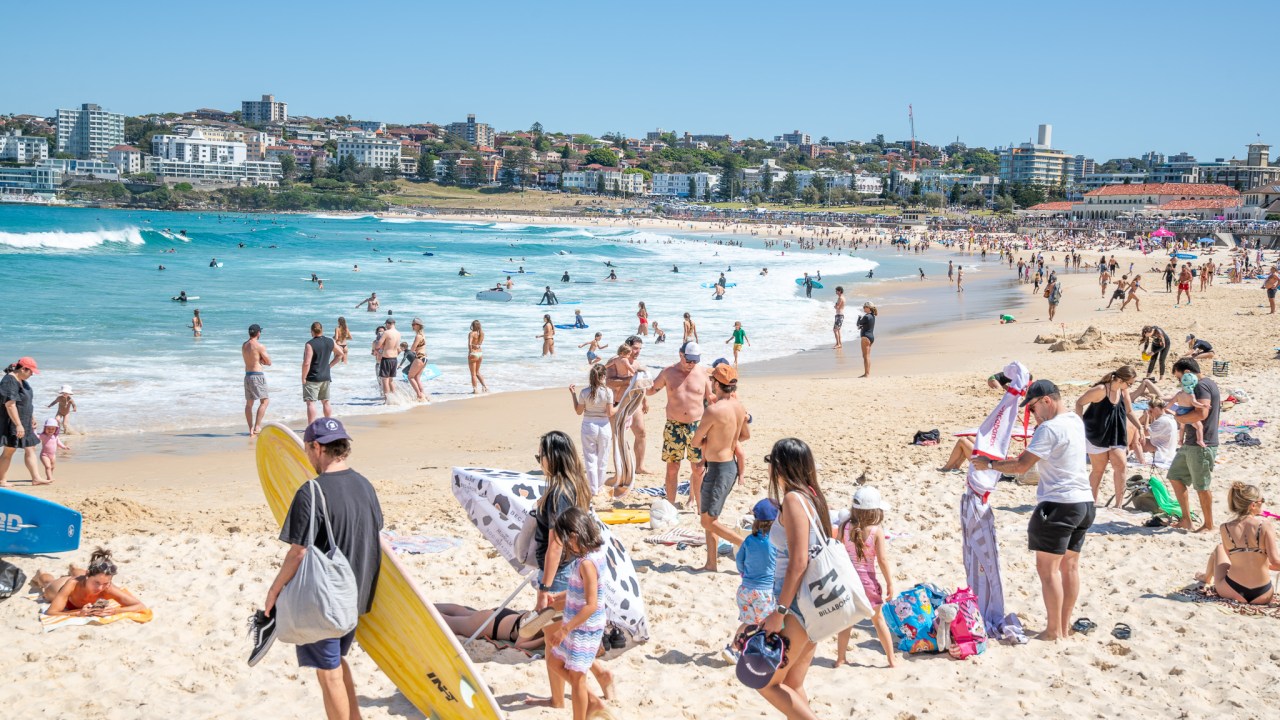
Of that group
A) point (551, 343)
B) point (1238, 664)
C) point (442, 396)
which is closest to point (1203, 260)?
point (551, 343)

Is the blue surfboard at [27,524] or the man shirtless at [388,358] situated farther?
the man shirtless at [388,358]

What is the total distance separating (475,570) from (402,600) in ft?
9.09

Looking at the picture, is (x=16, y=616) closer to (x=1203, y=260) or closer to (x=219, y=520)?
(x=219, y=520)

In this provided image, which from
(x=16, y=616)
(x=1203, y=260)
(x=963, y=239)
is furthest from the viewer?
(x=963, y=239)

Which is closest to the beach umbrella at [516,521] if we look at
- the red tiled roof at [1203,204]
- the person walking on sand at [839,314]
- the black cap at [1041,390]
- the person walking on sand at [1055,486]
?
the person walking on sand at [1055,486]

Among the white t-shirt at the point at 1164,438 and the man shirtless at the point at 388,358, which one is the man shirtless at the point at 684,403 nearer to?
the white t-shirt at the point at 1164,438

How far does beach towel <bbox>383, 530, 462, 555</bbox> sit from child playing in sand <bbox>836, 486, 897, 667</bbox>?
2.97 metres

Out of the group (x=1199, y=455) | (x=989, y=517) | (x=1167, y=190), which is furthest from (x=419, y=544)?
(x=1167, y=190)

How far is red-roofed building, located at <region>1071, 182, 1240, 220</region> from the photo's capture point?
104875 mm

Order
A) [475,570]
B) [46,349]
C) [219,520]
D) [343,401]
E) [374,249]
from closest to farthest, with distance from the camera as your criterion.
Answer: [475,570] → [219,520] → [343,401] → [46,349] → [374,249]

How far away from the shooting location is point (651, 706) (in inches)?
194

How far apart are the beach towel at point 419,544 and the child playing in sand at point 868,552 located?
2975mm

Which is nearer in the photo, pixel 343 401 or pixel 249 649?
pixel 249 649

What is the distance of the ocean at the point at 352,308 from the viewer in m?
15.9
